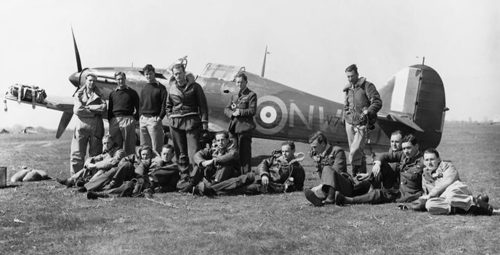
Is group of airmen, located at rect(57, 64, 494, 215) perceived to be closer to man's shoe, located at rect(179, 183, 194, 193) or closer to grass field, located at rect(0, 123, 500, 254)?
man's shoe, located at rect(179, 183, 194, 193)

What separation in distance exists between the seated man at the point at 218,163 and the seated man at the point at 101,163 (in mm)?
1193

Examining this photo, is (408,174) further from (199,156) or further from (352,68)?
(199,156)

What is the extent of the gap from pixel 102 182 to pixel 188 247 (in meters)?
3.47

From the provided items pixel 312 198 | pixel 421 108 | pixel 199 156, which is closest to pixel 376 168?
pixel 312 198

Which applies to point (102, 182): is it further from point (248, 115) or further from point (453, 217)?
point (453, 217)

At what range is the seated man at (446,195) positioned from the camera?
20.0 feet

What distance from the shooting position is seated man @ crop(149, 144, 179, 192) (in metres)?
8.19

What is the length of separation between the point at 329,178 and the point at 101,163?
139 inches

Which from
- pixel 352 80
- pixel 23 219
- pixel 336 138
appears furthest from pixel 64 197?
pixel 336 138

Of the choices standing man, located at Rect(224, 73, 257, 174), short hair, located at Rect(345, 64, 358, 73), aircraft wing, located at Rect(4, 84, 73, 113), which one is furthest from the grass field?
aircraft wing, located at Rect(4, 84, 73, 113)

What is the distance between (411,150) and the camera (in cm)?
727

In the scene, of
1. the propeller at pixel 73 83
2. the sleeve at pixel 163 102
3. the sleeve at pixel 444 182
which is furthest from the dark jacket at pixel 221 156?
the propeller at pixel 73 83

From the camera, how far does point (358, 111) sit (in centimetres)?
890

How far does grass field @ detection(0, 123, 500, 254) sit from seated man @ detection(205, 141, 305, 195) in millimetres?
239
